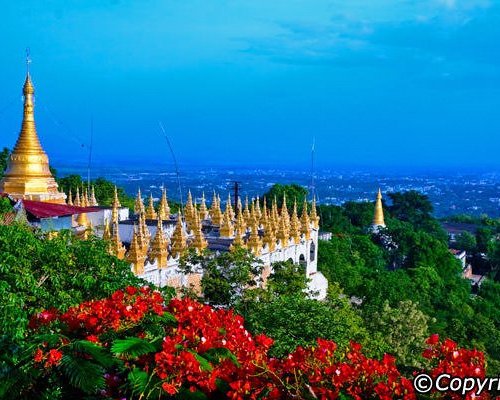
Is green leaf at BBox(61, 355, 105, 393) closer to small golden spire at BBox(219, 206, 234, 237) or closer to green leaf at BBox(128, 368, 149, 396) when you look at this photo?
green leaf at BBox(128, 368, 149, 396)

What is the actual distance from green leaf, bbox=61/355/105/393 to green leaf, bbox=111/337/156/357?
0.92 feet

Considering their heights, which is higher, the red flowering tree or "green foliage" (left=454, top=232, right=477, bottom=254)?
the red flowering tree

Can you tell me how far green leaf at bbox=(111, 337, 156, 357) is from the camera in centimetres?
793

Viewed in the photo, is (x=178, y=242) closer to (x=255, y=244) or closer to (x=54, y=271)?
(x=255, y=244)

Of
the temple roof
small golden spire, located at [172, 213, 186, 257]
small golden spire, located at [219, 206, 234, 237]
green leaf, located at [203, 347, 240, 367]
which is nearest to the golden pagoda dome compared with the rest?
small golden spire, located at [172, 213, 186, 257]

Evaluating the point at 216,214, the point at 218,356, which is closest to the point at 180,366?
the point at 218,356

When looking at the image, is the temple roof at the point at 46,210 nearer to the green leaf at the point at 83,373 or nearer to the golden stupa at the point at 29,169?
the golden stupa at the point at 29,169

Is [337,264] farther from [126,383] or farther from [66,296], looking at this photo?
[126,383]

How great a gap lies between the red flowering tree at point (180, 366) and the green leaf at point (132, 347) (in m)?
0.01

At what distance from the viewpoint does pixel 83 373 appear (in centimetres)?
769

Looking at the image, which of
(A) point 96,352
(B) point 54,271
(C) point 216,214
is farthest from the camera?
(C) point 216,214

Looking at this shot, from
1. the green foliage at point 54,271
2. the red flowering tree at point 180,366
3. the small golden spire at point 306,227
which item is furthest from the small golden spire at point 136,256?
the small golden spire at point 306,227

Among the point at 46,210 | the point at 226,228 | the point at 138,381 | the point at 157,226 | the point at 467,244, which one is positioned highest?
the point at 46,210

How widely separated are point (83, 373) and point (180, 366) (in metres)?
1.02
